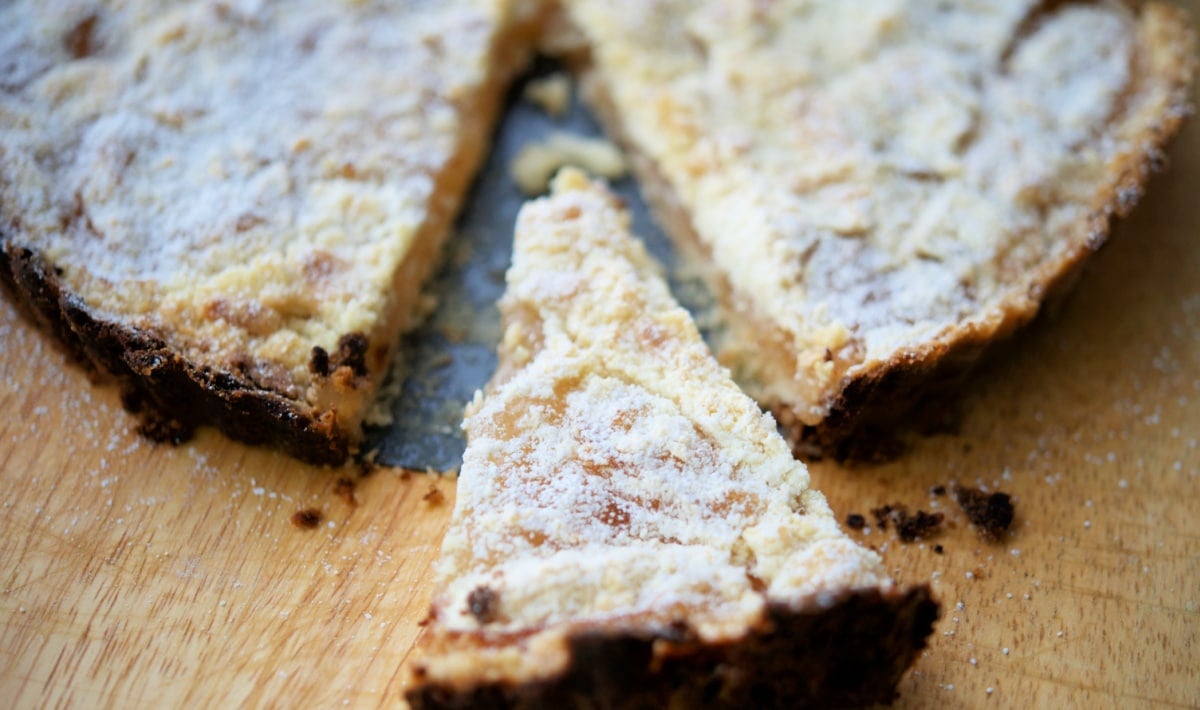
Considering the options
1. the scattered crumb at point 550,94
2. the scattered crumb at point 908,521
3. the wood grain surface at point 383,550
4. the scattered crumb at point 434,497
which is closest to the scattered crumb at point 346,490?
the wood grain surface at point 383,550

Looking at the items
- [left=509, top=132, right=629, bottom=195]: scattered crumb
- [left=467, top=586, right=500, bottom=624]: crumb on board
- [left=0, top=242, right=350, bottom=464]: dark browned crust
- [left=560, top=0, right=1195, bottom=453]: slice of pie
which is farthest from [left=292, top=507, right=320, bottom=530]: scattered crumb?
[left=509, top=132, right=629, bottom=195]: scattered crumb

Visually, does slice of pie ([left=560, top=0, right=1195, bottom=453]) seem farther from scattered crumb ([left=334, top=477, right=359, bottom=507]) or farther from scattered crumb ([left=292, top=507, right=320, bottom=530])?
scattered crumb ([left=292, top=507, right=320, bottom=530])

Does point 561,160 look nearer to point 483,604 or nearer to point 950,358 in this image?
point 950,358

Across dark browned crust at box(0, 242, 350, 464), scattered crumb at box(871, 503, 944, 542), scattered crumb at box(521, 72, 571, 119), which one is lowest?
scattered crumb at box(871, 503, 944, 542)

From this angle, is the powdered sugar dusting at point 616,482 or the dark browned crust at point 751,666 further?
the powdered sugar dusting at point 616,482

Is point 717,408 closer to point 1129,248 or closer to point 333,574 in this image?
point 333,574

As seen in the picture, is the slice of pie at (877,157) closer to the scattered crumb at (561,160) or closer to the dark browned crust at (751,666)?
the scattered crumb at (561,160)

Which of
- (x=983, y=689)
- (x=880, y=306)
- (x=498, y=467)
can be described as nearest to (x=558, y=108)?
(x=880, y=306)
